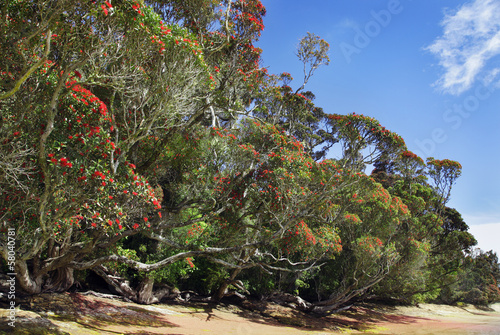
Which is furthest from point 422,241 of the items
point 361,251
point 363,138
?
point 363,138

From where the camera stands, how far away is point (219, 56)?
466 inches

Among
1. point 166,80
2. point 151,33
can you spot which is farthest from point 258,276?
point 151,33

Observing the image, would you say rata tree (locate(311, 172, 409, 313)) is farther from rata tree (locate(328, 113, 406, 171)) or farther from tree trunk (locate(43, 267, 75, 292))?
tree trunk (locate(43, 267, 75, 292))

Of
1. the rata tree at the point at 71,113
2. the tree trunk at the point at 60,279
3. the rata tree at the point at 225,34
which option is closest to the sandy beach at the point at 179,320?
the tree trunk at the point at 60,279

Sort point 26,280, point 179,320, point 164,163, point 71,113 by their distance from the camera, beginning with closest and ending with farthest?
point 71,113 < point 26,280 < point 164,163 < point 179,320

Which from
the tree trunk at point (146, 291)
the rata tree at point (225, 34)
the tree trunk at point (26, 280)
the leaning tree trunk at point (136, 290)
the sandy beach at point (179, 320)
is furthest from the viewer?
the tree trunk at point (146, 291)

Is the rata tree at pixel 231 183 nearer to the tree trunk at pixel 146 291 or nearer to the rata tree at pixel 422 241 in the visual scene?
the tree trunk at pixel 146 291

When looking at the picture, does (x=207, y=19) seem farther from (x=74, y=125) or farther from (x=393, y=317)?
(x=393, y=317)

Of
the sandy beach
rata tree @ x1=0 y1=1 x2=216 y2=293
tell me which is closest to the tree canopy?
rata tree @ x1=0 y1=1 x2=216 y2=293

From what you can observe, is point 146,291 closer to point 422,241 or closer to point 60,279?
point 60,279

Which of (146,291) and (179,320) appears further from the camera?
(146,291)

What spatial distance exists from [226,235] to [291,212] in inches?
119

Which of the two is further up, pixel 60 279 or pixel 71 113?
pixel 71 113

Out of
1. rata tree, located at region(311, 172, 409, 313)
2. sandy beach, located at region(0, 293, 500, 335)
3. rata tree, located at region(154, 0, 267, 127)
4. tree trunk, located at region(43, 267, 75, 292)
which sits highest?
rata tree, located at region(154, 0, 267, 127)
